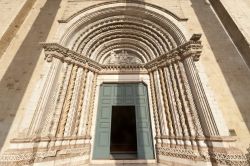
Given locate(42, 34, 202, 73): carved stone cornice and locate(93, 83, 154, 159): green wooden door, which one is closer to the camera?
locate(42, 34, 202, 73): carved stone cornice

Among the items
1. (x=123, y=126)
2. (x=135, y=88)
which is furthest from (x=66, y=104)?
(x=123, y=126)

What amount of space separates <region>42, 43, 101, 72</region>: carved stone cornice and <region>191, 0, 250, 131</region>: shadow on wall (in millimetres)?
3858

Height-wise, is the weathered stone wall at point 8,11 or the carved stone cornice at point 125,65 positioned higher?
the weathered stone wall at point 8,11

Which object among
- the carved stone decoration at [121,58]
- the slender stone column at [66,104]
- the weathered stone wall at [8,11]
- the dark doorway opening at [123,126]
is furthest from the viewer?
the dark doorway opening at [123,126]

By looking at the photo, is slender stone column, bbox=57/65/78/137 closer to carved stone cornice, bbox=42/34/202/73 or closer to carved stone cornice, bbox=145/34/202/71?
carved stone cornice, bbox=42/34/202/73

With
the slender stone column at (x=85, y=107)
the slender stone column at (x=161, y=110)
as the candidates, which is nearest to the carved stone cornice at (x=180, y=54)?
the slender stone column at (x=161, y=110)

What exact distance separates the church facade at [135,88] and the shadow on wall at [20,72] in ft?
0.20

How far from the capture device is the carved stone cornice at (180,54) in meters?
3.72

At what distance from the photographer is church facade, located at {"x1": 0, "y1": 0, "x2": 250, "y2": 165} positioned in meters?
3.02

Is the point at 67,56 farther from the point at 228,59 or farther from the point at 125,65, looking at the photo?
the point at 228,59

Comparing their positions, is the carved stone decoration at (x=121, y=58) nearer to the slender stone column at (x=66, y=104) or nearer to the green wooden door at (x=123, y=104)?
the green wooden door at (x=123, y=104)

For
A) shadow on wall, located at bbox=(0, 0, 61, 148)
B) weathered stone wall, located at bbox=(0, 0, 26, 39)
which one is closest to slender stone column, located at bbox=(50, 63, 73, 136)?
shadow on wall, located at bbox=(0, 0, 61, 148)

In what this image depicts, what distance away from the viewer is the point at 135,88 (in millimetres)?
4961

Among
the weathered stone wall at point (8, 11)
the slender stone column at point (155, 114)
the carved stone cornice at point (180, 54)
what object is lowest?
the slender stone column at point (155, 114)
